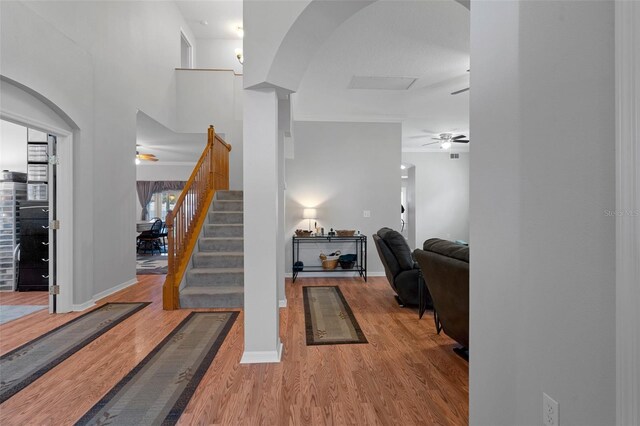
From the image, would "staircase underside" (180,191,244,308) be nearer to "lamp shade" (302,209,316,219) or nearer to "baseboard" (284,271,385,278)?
"lamp shade" (302,209,316,219)

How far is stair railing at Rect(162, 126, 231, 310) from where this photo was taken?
407 centimetres

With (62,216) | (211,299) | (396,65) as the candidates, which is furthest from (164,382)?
(396,65)

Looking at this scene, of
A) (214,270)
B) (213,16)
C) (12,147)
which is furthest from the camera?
(213,16)

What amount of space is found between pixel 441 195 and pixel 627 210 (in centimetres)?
878

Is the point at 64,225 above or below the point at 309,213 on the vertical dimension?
below

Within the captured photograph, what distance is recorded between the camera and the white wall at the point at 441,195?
9.17m

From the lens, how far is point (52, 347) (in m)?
2.91

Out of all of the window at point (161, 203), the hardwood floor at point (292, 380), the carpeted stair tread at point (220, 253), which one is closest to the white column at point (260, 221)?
the hardwood floor at point (292, 380)

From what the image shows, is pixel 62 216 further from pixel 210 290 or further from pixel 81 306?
pixel 210 290

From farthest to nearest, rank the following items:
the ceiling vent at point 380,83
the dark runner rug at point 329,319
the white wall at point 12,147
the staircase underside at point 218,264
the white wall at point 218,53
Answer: the white wall at point 218,53, the white wall at point 12,147, the ceiling vent at point 380,83, the staircase underside at point 218,264, the dark runner rug at point 329,319

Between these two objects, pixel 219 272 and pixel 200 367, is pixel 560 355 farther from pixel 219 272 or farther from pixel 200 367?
pixel 219 272

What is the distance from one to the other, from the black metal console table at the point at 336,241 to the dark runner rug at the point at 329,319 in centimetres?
95

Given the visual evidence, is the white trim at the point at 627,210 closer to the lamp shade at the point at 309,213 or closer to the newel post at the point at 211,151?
the lamp shade at the point at 309,213

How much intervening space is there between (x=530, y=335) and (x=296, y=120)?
574cm
